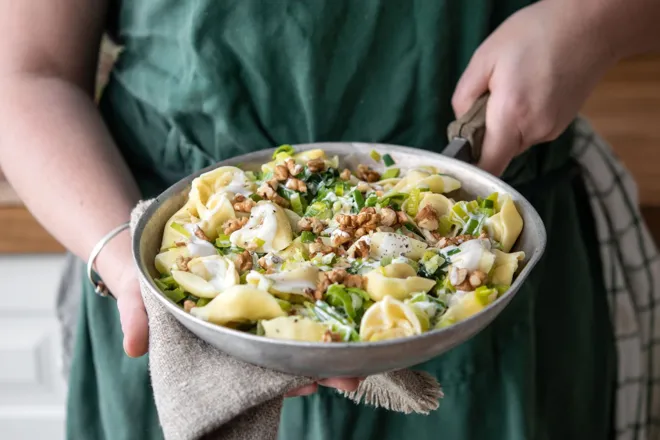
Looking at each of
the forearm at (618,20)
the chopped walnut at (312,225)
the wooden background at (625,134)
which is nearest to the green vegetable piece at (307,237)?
the chopped walnut at (312,225)

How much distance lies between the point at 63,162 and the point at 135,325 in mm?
234

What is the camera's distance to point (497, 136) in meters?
0.68

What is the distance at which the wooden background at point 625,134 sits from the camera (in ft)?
3.64

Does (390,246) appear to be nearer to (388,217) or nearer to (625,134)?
(388,217)

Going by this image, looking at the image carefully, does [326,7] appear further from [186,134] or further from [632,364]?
[632,364]

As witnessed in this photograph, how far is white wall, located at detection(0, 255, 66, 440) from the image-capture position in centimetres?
120

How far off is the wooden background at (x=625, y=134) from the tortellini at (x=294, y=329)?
674 mm

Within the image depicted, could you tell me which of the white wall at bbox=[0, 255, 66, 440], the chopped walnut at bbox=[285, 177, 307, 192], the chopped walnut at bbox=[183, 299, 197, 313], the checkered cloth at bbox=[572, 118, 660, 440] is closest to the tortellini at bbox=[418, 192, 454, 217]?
the chopped walnut at bbox=[285, 177, 307, 192]

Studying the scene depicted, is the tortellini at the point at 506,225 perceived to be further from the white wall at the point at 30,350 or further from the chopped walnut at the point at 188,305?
the white wall at the point at 30,350

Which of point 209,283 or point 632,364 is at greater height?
point 209,283

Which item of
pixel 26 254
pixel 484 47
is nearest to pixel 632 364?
pixel 484 47

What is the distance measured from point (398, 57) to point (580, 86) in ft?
0.62

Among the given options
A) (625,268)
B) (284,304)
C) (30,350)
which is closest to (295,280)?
(284,304)

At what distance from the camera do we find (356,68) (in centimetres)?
73
